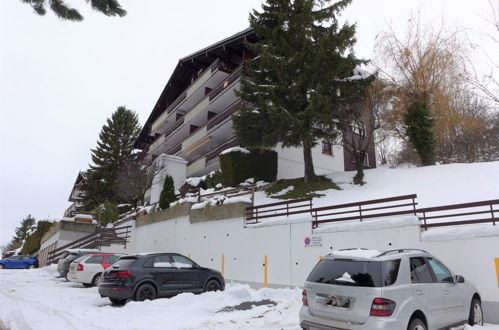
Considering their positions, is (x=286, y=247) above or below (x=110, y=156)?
below

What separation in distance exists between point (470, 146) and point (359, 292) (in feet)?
97.5

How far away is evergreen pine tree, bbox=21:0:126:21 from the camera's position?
7070 mm

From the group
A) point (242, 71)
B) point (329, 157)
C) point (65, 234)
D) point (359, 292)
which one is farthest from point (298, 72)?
point (65, 234)

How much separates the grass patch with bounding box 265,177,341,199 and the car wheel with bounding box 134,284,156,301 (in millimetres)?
9995

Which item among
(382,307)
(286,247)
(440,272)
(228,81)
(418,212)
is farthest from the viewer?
(228,81)

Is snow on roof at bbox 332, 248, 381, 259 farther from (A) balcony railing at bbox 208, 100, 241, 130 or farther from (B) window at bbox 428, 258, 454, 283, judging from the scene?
(A) balcony railing at bbox 208, 100, 241, 130

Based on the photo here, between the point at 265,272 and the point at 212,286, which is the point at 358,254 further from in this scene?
the point at 265,272

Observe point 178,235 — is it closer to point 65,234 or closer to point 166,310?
point 166,310

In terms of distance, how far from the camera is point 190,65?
40.9m

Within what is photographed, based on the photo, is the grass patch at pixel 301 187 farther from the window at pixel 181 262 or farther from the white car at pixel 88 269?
the white car at pixel 88 269

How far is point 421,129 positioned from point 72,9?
20438mm

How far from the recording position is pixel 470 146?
98.1 ft

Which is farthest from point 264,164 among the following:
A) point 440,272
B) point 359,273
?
point 359,273

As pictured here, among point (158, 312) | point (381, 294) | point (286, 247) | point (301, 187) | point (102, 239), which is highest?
point (301, 187)
